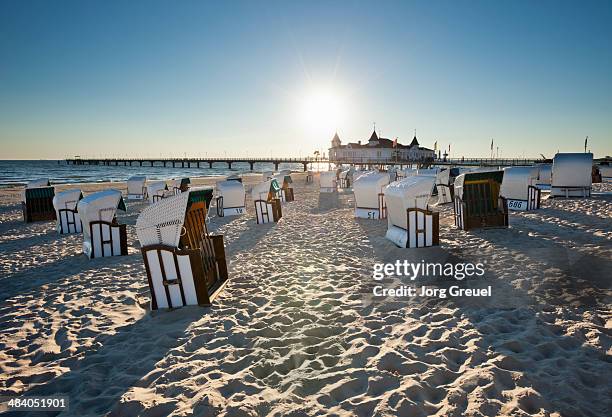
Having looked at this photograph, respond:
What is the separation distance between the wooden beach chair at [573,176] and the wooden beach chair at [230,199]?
15.8 metres

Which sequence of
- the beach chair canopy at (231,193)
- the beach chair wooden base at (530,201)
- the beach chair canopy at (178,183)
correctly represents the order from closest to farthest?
the beach chair wooden base at (530,201) < the beach chair canopy at (231,193) < the beach chair canopy at (178,183)

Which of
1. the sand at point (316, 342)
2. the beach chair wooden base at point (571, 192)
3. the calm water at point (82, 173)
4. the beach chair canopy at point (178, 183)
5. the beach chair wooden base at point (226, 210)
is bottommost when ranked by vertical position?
the sand at point (316, 342)

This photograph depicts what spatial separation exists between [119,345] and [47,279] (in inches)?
151

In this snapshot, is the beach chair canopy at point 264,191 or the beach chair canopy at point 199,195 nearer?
the beach chair canopy at point 199,195

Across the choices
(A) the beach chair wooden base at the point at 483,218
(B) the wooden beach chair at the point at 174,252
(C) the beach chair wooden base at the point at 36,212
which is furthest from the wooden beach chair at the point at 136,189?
(A) the beach chair wooden base at the point at 483,218

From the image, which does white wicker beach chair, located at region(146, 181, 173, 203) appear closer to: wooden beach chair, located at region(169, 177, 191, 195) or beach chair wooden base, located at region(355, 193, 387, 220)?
wooden beach chair, located at region(169, 177, 191, 195)

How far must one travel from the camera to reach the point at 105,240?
26.9 feet

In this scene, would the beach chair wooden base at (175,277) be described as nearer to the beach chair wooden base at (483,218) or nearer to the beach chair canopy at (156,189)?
the beach chair wooden base at (483,218)

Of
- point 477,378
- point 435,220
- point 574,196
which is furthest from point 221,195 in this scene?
point 574,196

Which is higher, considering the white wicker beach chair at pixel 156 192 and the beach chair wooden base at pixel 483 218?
the white wicker beach chair at pixel 156 192

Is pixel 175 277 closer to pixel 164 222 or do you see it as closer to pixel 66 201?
pixel 164 222

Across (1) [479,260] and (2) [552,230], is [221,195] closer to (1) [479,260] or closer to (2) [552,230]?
(1) [479,260]

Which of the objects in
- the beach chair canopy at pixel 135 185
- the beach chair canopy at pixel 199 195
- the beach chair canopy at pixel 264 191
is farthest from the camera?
the beach chair canopy at pixel 135 185

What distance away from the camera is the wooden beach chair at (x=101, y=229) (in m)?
8.12
